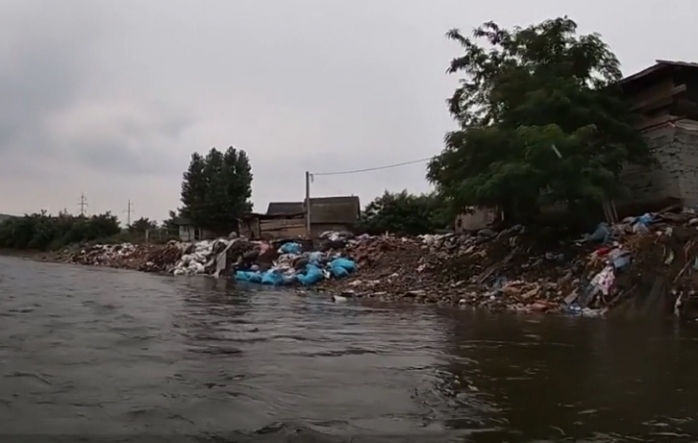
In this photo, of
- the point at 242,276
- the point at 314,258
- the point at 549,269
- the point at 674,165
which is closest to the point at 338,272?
the point at 314,258

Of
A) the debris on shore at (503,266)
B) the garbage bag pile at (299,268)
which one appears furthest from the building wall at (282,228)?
the garbage bag pile at (299,268)

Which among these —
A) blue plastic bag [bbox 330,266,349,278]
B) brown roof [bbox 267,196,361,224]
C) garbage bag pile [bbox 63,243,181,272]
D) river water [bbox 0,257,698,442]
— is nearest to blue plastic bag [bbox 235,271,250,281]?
blue plastic bag [bbox 330,266,349,278]

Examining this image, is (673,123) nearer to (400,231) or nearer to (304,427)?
(304,427)

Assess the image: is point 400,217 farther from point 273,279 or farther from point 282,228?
point 273,279

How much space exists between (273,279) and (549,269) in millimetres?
7435

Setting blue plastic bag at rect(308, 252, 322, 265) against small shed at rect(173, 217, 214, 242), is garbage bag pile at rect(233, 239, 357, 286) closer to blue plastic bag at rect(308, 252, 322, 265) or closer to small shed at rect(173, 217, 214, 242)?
blue plastic bag at rect(308, 252, 322, 265)

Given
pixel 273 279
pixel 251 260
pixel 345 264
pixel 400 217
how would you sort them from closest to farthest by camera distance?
pixel 345 264 < pixel 273 279 < pixel 251 260 < pixel 400 217

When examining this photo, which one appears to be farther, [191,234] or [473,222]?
[191,234]

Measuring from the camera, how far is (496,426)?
3.57m

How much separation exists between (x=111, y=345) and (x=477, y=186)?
27.3 ft

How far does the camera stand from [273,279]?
17250 millimetres

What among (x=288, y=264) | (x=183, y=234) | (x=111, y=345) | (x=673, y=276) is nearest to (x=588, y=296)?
(x=673, y=276)

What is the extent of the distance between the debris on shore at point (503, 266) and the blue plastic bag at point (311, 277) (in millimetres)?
28

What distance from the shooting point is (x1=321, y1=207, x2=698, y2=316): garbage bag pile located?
10.3m
